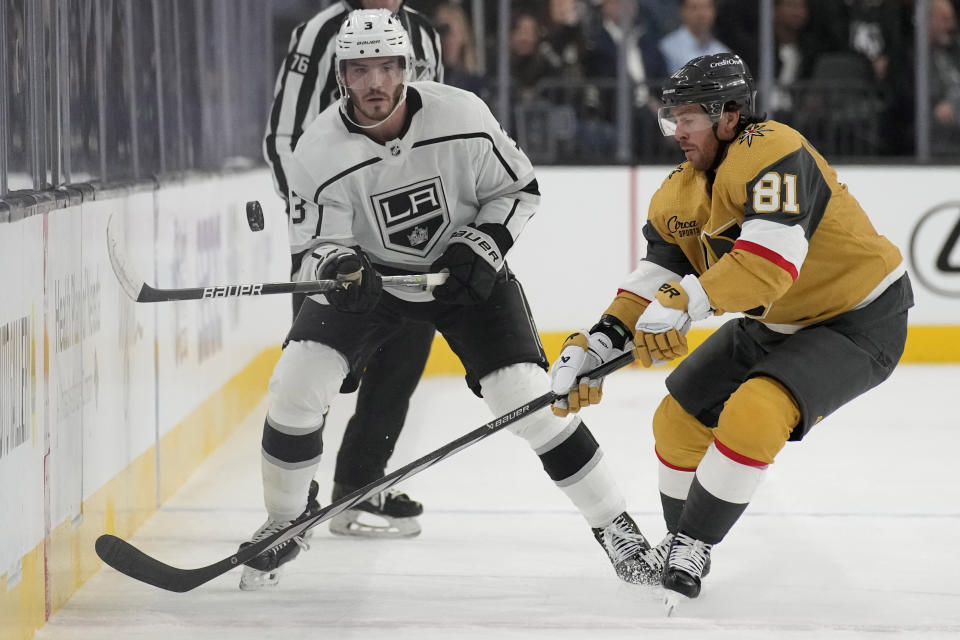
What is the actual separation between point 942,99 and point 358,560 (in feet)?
14.3

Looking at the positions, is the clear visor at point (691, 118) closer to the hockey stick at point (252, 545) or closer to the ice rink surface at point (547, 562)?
the hockey stick at point (252, 545)

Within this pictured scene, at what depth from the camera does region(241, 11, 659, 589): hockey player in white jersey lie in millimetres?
2568

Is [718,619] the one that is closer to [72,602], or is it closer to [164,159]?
[72,602]

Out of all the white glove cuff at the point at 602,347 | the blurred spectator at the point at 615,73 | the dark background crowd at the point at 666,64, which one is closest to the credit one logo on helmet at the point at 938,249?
the dark background crowd at the point at 666,64

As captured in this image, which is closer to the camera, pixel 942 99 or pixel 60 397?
pixel 60 397

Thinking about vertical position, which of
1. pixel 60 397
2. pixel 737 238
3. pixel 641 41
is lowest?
pixel 60 397

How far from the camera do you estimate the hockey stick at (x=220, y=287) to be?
8.13 ft

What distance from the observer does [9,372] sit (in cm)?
215

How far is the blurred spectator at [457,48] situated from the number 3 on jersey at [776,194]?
339 cm

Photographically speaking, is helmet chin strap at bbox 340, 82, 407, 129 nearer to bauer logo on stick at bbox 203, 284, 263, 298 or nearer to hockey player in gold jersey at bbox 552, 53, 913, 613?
bauer logo on stick at bbox 203, 284, 263, 298

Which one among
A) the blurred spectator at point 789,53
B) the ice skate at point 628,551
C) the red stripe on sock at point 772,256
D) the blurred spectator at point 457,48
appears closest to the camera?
the red stripe on sock at point 772,256

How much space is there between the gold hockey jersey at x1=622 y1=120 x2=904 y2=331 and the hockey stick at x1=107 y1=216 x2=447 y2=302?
397mm

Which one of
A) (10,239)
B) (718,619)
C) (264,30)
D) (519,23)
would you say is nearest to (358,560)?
(718,619)

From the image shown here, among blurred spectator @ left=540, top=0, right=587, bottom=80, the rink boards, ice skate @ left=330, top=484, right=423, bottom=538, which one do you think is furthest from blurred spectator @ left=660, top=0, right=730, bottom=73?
ice skate @ left=330, top=484, right=423, bottom=538
